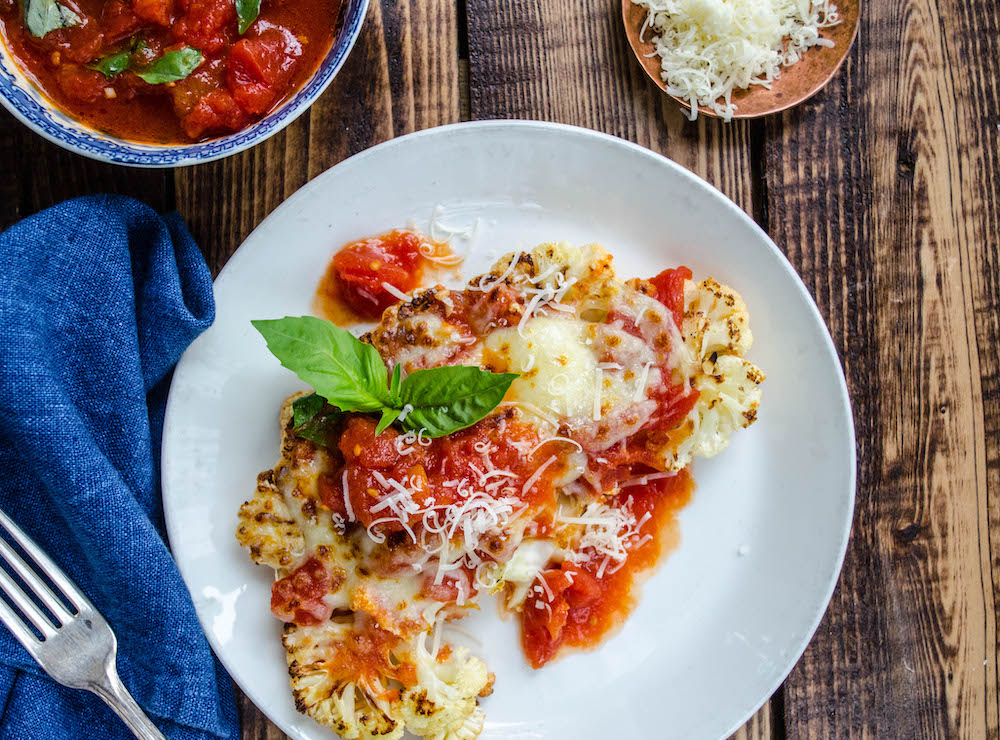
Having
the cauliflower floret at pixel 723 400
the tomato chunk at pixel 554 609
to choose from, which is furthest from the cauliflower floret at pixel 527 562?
the cauliflower floret at pixel 723 400

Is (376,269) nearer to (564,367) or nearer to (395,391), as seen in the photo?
(395,391)

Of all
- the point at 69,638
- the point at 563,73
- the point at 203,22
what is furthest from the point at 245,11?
the point at 69,638

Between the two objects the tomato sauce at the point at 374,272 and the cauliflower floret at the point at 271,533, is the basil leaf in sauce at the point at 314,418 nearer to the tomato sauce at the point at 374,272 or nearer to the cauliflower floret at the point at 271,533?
the cauliflower floret at the point at 271,533

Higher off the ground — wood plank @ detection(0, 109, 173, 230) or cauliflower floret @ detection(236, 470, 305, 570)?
wood plank @ detection(0, 109, 173, 230)

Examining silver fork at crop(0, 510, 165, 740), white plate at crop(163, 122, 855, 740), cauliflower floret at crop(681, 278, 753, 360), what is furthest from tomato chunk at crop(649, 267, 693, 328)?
silver fork at crop(0, 510, 165, 740)

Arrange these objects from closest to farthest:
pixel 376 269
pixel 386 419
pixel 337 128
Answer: pixel 386 419 → pixel 376 269 → pixel 337 128

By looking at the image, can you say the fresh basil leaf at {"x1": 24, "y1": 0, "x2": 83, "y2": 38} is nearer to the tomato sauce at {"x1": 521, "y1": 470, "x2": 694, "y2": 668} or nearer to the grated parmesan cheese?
the grated parmesan cheese

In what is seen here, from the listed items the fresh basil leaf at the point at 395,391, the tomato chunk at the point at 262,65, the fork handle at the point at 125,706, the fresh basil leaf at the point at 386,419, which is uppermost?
the tomato chunk at the point at 262,65
